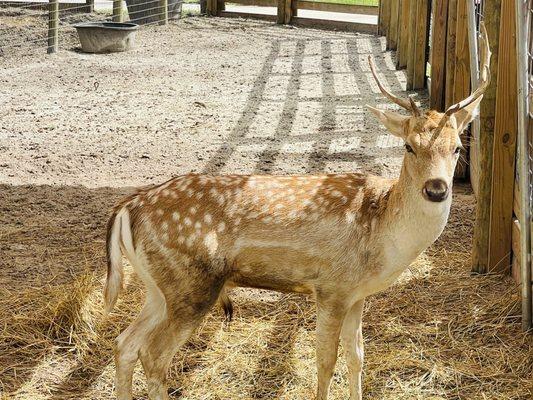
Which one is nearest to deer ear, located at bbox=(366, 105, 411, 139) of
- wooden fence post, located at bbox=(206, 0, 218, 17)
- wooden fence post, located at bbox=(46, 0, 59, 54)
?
wooden fence post, located at bbox=(46, 0, 59, 54)

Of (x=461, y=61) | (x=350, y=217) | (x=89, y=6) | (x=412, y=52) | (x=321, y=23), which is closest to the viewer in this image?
(x=350, y=217)

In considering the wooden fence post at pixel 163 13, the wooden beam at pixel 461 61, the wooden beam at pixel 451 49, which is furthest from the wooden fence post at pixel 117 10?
the wooden beam at pixel 461 61

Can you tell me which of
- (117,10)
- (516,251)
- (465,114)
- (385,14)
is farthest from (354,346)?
(385,14)

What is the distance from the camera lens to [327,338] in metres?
3.84

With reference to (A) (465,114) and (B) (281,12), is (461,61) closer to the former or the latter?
(A) (465,114)

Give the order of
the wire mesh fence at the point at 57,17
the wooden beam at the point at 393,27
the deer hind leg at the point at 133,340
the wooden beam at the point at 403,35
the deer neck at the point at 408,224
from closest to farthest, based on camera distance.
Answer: the deer neck at the point at 408,224
the deer hind leg at the point at 133,340
the wooden beam at the point at 403,35
the wire mesh fence at the point at 57,17
the wooden beam at the point at 393,27

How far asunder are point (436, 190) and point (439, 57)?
529cm

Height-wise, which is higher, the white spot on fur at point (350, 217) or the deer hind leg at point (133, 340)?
the white spot on fur at point (350, 217)

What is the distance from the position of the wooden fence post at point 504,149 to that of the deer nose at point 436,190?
67.2 inches

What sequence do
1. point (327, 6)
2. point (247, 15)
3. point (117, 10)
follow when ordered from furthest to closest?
point (247, 15)
point (327, 6)
point (117, 10)

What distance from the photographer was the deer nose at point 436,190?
3.52 metres

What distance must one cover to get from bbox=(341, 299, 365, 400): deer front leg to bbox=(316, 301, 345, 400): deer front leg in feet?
0.51

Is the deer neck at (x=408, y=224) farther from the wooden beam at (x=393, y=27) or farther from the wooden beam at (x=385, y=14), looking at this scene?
the wooden beam at (x=385, y=14)

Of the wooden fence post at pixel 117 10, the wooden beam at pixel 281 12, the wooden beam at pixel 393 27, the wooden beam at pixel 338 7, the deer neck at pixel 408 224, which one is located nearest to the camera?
the deer neck at pixel 408 224
